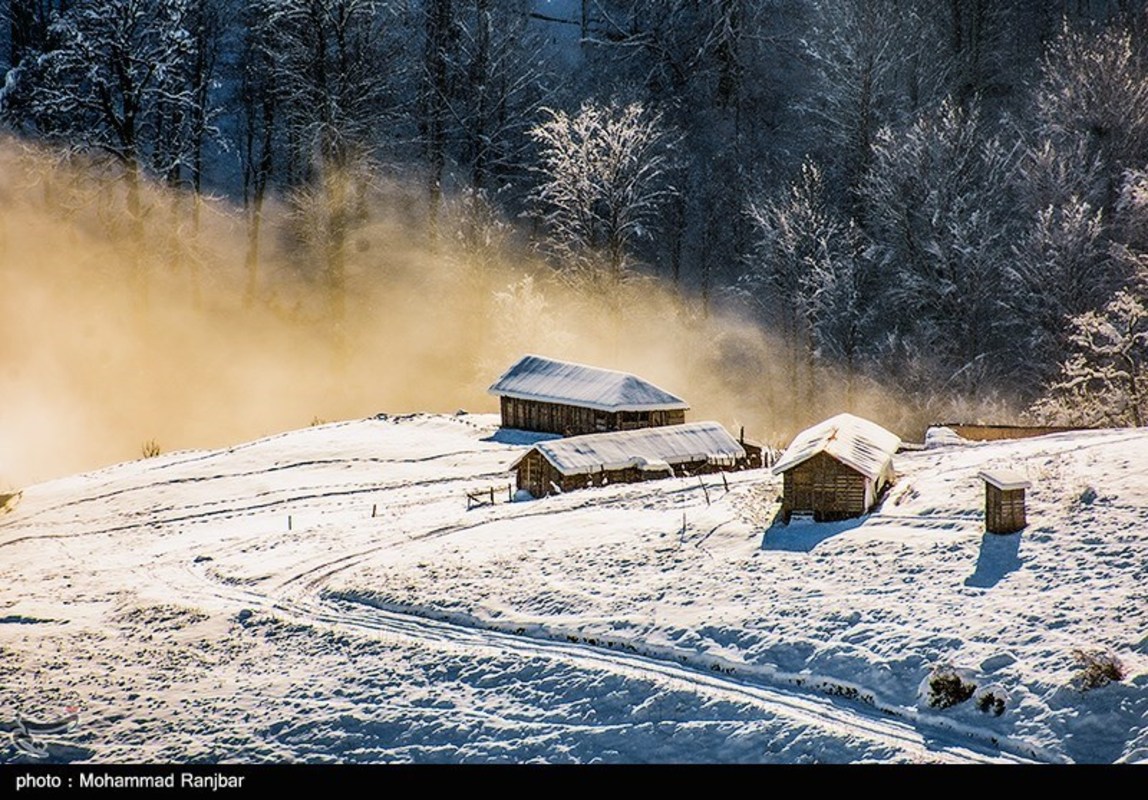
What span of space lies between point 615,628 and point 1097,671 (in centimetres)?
1044

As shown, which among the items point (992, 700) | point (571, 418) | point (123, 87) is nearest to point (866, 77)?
point (571, 418)

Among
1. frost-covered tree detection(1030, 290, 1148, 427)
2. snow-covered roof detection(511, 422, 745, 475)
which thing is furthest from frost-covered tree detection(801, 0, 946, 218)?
snow-covered roof detection(511, 422, 745, 475)

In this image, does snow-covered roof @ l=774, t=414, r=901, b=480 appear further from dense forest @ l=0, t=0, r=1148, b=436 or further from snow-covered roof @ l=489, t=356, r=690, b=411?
dense forest @ l=0, t=0, r=1148, b=436

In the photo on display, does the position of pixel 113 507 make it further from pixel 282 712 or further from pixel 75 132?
pixel 75 132

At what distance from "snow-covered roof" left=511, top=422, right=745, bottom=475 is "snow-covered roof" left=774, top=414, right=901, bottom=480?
8035 mm

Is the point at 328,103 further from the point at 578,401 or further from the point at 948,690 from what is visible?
the point at 948,690

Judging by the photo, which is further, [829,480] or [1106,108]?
[1106,108]

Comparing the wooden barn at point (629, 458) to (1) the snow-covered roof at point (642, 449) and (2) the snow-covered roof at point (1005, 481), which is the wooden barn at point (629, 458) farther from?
(2) the snow-covered roof at point (1005, 481)

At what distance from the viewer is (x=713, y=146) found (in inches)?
3039

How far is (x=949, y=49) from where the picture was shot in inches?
2894

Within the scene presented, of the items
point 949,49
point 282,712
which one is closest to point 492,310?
point 949,49

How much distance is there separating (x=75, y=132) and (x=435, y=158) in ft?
74.6

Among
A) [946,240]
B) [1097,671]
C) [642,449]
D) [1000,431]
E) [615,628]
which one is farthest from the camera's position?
[946,240]

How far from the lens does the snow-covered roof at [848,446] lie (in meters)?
30.3
